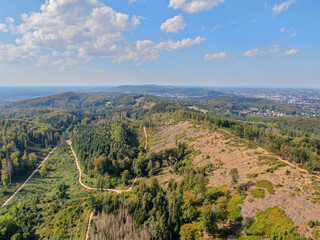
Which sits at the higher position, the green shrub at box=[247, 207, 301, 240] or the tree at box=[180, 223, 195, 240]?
the green shrub at box=[247, 207, 301, 240]

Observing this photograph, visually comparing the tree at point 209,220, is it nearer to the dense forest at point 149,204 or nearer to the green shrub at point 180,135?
the dense forest at point 149,204

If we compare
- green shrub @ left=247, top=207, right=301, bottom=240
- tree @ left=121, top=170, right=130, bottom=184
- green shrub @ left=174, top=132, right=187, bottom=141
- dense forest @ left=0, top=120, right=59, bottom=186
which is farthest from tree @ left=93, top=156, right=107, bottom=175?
green shrub @ left=247, top=207, right=301, bottom=240

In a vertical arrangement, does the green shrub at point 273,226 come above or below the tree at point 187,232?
above

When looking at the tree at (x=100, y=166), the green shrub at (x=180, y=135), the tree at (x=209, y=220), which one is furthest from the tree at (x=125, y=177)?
the tree at (x=209, y=220)

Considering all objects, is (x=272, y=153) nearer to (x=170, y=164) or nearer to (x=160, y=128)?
(x=170, y=164)

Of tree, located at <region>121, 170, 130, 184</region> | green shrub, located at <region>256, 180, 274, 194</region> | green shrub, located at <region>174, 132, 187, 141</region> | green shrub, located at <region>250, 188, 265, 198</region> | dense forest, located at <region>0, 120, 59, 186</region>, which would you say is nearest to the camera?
green shrub, located at <region>250, 188, 265, 198</region>

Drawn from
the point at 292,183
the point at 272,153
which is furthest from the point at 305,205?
the point at 272,153

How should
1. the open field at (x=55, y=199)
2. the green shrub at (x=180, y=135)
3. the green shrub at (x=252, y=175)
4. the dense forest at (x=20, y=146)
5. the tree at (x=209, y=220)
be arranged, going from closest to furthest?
the tree at (x=209, y=220)
the open field at (x=55, y=199)
the green shrub at (x=252, y=175)
the dense forest at (x=20, y=146)
the green shrub at (x=180, y=135)

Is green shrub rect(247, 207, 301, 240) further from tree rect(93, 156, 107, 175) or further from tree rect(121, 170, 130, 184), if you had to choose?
tree rect(93, 156, 107, 175)

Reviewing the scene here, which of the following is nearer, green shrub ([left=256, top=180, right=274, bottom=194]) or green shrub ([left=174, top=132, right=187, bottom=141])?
green shrub ([left=256, top=180, right=274, bottom=194])
